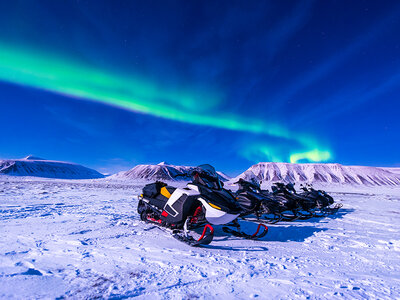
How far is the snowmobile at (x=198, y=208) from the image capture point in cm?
377

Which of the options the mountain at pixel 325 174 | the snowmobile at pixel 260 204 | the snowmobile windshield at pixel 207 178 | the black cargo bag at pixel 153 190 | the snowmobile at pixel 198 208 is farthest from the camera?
the mountain at pixel 325 174

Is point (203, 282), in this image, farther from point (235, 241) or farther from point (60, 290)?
point (235, 241)

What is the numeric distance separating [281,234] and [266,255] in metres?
1.93

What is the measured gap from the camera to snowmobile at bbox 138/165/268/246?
12.4 feet

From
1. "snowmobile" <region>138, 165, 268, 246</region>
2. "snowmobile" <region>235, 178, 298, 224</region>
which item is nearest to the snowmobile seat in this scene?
"snowmobile" <region>138, 165, 268, 246</region>

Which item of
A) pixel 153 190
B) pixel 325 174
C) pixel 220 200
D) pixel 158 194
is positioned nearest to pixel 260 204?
pixel 220 200

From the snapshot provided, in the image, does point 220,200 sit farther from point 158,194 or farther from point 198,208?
point 158,194

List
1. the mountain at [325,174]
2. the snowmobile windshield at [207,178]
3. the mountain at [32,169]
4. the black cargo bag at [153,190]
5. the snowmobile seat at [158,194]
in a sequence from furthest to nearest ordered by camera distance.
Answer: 1. the mountain at [32,169]
2. the mountain at [325,174]
3. the black cargo bag at [153,190]
4. the snowmobile seat at [158,194]
5. the snowmobile windshield at [207,178]

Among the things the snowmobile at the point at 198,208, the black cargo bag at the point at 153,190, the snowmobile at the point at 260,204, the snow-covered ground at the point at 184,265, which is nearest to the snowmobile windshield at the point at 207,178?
the snowmobile at the point at 198,208

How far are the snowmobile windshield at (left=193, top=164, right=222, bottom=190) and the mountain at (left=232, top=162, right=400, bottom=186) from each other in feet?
353

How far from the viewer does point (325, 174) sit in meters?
122

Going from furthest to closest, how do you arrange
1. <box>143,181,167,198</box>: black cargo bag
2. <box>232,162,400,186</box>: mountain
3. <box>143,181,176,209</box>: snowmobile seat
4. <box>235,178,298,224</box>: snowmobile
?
1. <box>232,162,400,186</box>: mountain
2. <box>235,178,298,224</box>: snowmobile
3. <box>143,181,167,198</box>: black cargo bag
4. <box>143,181,176,209</box>: snowmobile seat

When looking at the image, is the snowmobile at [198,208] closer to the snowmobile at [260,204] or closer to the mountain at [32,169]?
the snowmobile at [260,204]

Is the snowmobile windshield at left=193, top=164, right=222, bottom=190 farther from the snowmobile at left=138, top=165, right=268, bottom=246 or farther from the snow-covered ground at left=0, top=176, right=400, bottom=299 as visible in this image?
the snow-covered ground at left=0, top=176, right=400, bottom=299
